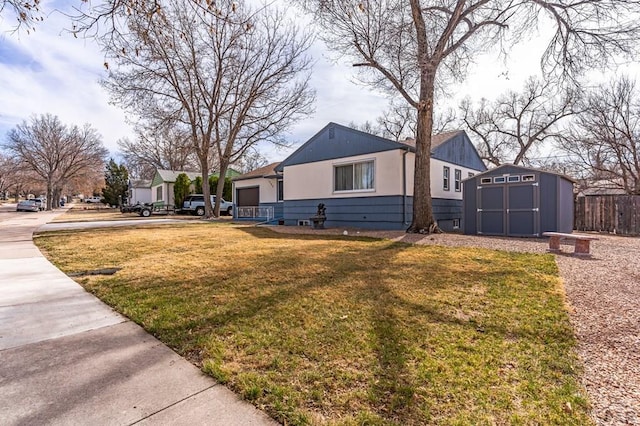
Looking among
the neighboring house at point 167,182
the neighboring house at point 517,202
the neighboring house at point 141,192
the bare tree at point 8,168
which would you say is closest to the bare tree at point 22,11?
the neighboring house at point 517,202

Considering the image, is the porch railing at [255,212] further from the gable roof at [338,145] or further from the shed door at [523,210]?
the shed door at [523,210]

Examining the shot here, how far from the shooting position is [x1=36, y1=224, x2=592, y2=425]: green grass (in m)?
1.96

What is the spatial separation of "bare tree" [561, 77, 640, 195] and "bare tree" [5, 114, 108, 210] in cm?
5439

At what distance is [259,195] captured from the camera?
22172 mm

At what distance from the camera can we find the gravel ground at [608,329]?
2023 mm

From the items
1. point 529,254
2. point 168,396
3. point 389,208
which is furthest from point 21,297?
point 389,208

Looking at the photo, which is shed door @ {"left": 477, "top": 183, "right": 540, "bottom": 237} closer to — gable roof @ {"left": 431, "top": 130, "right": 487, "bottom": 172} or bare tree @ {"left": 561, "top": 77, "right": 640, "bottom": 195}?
gable roof @ {"left": 431, "top": 130, "right": 487, "bottom": 172}

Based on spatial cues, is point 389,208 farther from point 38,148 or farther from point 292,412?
point 38,148

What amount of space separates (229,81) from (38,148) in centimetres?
3414

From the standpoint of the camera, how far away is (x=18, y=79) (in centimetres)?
665

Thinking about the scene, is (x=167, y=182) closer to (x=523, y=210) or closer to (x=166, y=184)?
(x=166, y=184)

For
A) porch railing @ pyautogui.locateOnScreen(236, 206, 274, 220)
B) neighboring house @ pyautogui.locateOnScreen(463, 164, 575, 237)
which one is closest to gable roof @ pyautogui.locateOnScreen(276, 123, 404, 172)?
neighboring house @ pyautogui.locateOnScreen(463, 164, 575, 237)

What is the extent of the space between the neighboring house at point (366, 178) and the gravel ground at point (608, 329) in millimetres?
6655

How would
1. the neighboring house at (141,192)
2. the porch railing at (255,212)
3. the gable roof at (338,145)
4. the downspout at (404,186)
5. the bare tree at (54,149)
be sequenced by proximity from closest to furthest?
1. the downspout at (404,186)
2. the gable roof at (338,145)
3. the porch railing at (255,212)
4. the bare tree at (54,149)
5. the neighboring house at (141,192)
